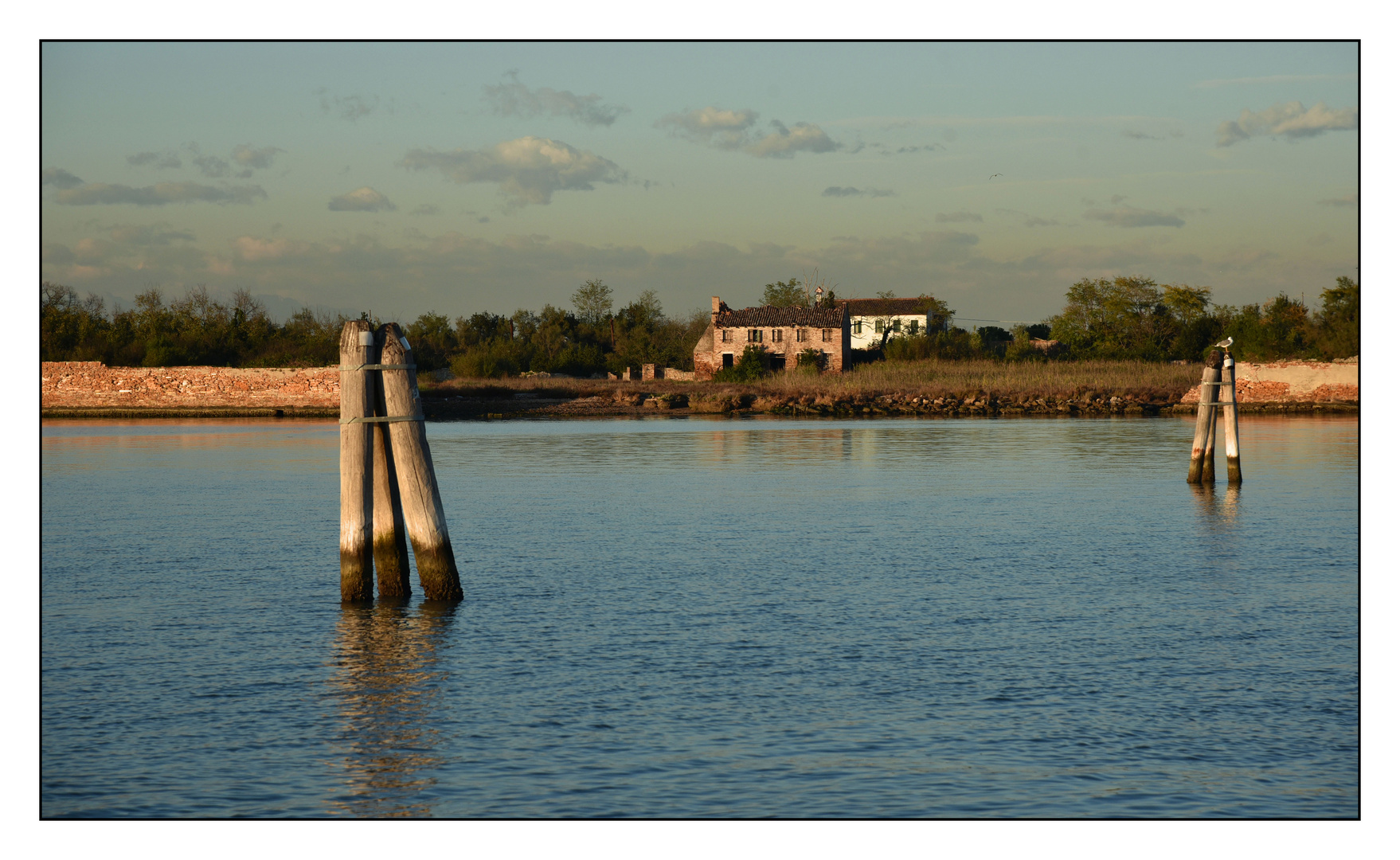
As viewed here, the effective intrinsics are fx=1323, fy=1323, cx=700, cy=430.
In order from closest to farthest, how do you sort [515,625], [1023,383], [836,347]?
[515,625] < [1023,383] < [836,347]

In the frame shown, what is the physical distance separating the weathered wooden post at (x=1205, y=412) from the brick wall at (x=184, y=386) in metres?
49.0

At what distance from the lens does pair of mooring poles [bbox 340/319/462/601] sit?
11586 mm

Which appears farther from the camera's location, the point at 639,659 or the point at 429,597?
the point at 429,597

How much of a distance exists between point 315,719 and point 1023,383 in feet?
208

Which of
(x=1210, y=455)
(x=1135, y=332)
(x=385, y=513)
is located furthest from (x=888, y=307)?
(x=385, y=513)

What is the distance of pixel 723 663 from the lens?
33.2 feet

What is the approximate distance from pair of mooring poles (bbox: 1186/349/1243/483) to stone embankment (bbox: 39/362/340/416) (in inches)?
1914

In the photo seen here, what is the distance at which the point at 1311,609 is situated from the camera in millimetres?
12156

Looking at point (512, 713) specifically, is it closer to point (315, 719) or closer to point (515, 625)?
Result: point (315, 719)

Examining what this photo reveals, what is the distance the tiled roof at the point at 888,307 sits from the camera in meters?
108

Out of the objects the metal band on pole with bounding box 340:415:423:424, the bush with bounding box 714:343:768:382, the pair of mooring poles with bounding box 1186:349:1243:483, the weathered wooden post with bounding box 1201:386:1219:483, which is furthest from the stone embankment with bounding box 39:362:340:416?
the metal band on pole with bounding box 340:415:423:424

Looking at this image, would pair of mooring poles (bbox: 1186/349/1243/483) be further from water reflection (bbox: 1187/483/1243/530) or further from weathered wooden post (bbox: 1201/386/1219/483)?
water reflection (bbox: 1187/483/1243/530)

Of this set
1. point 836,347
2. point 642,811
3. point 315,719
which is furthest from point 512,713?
point 836,347

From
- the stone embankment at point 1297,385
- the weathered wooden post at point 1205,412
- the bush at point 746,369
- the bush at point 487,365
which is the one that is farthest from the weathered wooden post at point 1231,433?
the bush at point 487,365
